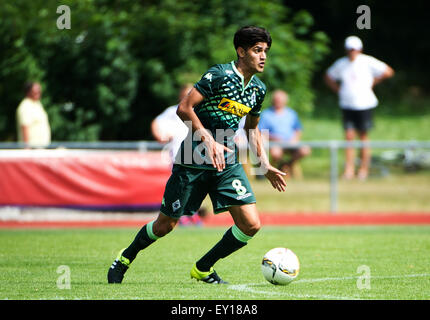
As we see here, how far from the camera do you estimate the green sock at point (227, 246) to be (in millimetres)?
7805

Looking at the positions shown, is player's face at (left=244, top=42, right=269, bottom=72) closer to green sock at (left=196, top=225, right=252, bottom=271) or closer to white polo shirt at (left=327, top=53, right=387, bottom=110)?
green sock at (left=196, top=225, right=252, bottom=271)

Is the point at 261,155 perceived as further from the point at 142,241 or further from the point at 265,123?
the point at 265,123

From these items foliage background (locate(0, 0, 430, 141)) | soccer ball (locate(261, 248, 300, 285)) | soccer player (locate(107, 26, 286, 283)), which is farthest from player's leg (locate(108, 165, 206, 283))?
foliage background (locate(0, 0, 430, 141))

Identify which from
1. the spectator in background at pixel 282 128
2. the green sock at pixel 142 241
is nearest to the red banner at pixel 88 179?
the spectator in background at pixel 282 128

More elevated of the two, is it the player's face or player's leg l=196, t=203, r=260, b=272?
the player's face

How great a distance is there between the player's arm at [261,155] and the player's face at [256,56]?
0.57 m

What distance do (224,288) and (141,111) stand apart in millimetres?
13605

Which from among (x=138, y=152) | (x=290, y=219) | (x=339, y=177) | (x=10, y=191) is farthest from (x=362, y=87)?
(x=10, y=191)

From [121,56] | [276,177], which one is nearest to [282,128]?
[121,56]

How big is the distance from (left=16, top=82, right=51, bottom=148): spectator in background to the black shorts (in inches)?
241

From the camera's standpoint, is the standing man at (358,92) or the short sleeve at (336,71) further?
the short sleeve at (336,71)

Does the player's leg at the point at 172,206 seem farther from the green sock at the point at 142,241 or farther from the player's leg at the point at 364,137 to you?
the player's leg at the point at 364,137

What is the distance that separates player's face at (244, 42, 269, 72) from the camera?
24.8ft

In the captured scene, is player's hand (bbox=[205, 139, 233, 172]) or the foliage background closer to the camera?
player's hand (bbox=[205, 139, 233, 172])
